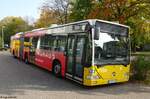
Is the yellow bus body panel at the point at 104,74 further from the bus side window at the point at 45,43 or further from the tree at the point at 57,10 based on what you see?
the tree at the point at 57,10

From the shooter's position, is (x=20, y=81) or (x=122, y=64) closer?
(x=122, y=64)

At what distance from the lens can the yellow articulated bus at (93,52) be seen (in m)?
10.2

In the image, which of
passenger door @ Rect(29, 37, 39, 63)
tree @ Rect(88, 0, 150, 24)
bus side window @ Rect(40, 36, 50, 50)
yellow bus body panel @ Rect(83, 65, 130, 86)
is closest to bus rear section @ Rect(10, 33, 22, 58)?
passenger door @ Rect(29, 37, 39, 63)

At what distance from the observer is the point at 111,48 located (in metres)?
10.8

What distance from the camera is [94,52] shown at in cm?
1018

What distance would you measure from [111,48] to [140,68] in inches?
97.7

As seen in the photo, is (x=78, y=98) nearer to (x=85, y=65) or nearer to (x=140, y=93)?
(x=85, y=65)

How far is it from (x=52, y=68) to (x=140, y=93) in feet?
19.3

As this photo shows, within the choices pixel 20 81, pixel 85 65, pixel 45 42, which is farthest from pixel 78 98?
pixel 45 42

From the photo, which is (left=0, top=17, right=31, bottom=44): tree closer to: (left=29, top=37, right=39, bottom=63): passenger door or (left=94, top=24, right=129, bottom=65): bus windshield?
(left=29, top=37, right=39, bottom=63): passenger door

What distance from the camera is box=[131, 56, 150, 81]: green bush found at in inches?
483

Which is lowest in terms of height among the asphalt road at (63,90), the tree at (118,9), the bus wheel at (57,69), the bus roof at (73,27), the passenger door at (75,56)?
the asphalt road at (63,90)

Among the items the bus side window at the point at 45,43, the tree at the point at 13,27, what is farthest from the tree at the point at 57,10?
the tree at the point at 13,27

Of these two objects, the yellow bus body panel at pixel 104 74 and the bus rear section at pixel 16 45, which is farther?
the bus rear section at pixel 16 45
